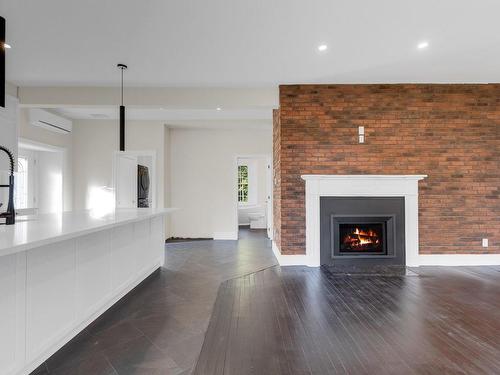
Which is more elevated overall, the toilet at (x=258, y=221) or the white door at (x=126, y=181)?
the white door at (x=126, y=181)

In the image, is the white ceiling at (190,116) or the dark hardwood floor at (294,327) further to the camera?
the white ceiling at (190,116)

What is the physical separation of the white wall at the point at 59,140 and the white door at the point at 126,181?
98cm

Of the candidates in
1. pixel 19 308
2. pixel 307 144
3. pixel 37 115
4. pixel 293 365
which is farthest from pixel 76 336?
pixel 37 115

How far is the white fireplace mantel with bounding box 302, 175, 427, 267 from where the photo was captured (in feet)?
13.5

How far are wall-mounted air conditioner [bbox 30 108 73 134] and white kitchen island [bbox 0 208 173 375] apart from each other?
11.8ft

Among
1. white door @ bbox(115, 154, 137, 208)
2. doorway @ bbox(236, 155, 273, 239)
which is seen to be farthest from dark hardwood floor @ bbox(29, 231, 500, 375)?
doorway @ bbox(236, 155, 273, 239)

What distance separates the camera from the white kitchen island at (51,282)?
154 cm

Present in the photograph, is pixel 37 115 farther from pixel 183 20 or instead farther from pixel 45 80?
pixel 183 20

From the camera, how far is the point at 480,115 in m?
4.24

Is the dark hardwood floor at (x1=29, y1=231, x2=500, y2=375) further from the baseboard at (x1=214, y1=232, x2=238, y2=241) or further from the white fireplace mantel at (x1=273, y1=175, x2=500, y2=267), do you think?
the baseboard at (x1=214, y1=232, x2=238, y2=241)

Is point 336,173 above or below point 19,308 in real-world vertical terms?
above

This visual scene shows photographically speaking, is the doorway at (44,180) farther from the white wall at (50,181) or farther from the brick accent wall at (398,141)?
the brick accent wall at (398,141)

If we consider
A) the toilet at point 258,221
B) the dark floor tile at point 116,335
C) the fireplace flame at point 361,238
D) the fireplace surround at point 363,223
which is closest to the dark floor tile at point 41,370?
the dark floor tile at point 116,335

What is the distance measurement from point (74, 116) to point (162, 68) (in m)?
3.18
